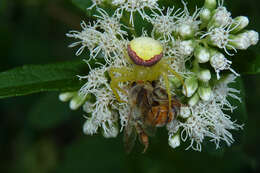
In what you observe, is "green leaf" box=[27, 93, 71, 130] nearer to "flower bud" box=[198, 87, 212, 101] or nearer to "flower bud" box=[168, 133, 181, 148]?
"flower bud" box=[168, 133, 181, 148]

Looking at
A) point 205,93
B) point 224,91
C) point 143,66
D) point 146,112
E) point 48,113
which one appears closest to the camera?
point 146,112

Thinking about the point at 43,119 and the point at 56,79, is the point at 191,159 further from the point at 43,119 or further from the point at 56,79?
the point at 56,79

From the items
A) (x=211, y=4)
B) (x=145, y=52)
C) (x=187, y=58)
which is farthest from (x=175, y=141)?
(x=211, y=4)

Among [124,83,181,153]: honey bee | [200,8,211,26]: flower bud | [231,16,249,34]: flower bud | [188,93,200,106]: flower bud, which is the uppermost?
[200,8,211,26]: flower bud

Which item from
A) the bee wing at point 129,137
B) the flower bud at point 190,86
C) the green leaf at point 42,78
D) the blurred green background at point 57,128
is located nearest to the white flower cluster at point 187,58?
the flower bud at point 190,86

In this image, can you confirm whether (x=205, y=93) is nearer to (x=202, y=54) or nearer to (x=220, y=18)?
(x=202, y=54)

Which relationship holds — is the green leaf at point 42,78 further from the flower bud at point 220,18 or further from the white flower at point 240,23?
the white flower at point 240,23

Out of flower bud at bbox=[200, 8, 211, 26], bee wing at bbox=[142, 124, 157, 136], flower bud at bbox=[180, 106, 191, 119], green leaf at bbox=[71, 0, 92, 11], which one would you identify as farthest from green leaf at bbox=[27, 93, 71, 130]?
flower bud at bbox=[200, 8, 211, 26]
